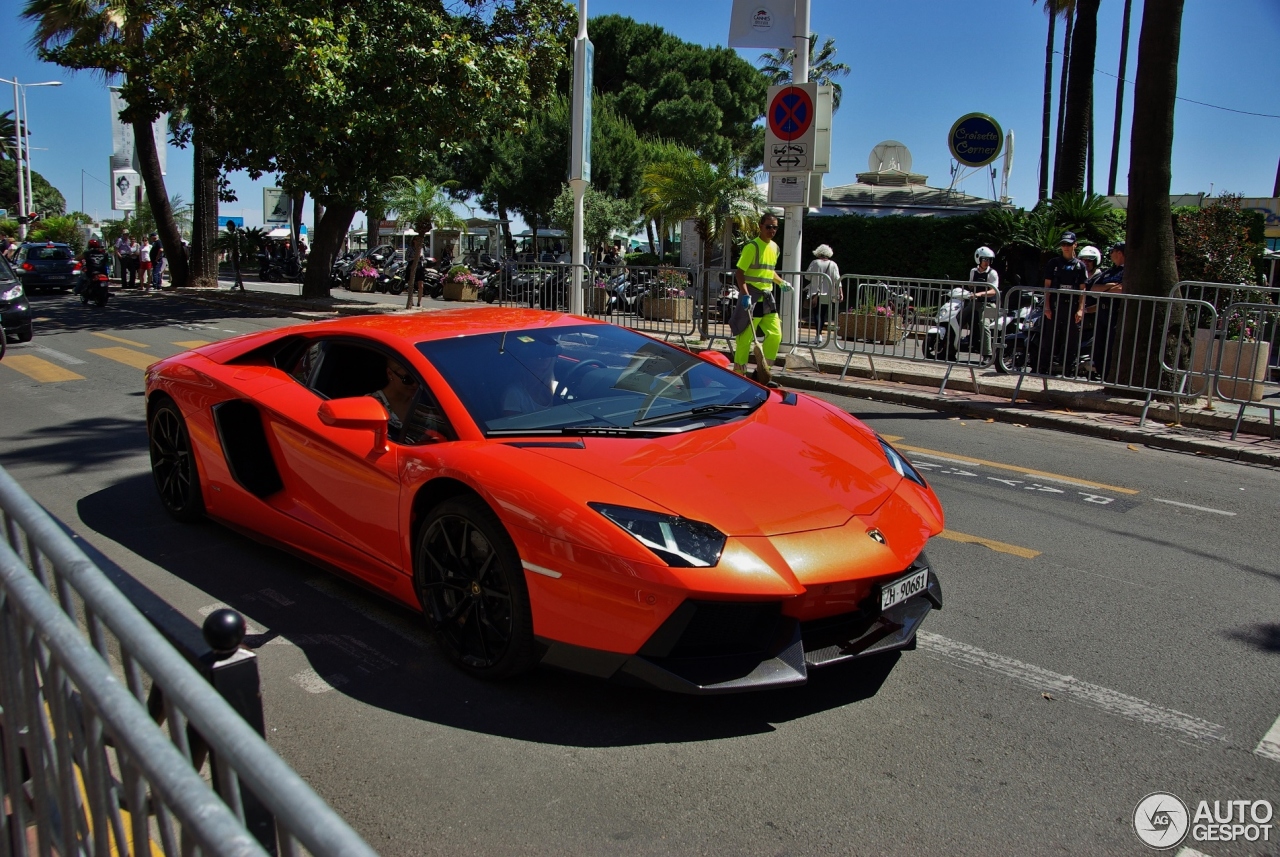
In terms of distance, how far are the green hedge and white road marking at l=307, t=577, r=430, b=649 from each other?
16621 mm

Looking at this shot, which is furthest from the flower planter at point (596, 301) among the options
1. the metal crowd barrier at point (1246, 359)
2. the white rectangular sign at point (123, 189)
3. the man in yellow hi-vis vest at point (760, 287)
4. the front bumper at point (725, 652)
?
the white rectangular sign at point (123, 189)

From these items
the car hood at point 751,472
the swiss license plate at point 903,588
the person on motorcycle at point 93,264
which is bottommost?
the swiss license plate at point 903,588

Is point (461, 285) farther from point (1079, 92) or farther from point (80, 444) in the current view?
point (80, 444)

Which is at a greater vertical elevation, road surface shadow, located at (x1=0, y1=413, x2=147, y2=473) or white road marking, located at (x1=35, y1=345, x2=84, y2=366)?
white road marking, located at (x1=35, y1=345, x2=84, y2=366)

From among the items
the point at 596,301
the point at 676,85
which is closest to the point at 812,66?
the point at 676,85

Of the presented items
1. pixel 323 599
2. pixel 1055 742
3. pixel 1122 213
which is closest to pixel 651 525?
pixel 1055 742

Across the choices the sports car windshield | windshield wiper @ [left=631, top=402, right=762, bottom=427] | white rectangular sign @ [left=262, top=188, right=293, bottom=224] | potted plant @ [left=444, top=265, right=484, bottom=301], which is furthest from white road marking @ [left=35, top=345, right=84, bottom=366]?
white rectangular sign @ [left=262, top=188, right=293, bottom=224]

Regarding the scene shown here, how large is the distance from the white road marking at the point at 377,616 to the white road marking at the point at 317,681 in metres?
0.37

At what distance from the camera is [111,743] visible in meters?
1.42

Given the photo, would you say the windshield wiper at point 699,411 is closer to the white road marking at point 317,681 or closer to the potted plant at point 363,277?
the white road marking at point 317,681

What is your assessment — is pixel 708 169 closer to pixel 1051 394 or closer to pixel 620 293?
pixel 620 293

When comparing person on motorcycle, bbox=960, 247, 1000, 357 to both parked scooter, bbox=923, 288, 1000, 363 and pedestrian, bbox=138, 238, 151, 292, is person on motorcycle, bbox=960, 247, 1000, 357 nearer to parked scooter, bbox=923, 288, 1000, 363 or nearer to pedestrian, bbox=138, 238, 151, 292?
parked scooter, bbox=923, 288, 1000, 363

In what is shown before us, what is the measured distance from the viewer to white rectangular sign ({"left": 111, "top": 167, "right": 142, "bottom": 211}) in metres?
41.3

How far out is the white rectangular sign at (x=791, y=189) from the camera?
1360 centimetres
